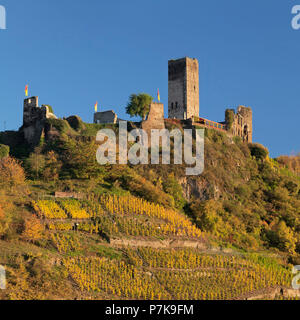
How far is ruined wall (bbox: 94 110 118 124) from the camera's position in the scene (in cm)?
6406

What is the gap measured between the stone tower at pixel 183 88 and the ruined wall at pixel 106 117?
10580 millimetres

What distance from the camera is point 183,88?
73312 millimetres

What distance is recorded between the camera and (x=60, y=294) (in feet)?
121

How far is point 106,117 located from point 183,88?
1269 cm

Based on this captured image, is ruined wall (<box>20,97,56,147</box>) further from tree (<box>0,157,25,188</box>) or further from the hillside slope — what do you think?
tree (<box>0,157,25,188</box>)

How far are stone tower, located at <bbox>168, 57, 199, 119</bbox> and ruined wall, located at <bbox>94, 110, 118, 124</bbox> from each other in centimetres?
1058

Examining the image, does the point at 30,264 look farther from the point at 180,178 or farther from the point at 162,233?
the point at 180,178

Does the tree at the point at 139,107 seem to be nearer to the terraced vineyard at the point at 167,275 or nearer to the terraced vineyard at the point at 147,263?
the terraced vineyard at the point at 147,263

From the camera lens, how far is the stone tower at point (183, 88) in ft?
238

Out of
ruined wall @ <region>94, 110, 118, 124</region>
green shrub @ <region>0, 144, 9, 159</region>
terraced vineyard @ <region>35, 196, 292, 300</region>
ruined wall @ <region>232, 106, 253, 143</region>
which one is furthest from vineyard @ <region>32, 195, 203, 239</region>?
ruined wall @ <region>232, 106, 253, 143</region>

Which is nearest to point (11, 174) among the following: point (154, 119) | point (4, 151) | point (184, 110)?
point (4, 151)

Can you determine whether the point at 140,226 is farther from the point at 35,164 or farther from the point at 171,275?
the point at 35,164

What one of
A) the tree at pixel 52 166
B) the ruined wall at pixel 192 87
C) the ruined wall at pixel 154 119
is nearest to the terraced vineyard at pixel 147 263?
the tree at pixel 52 166
